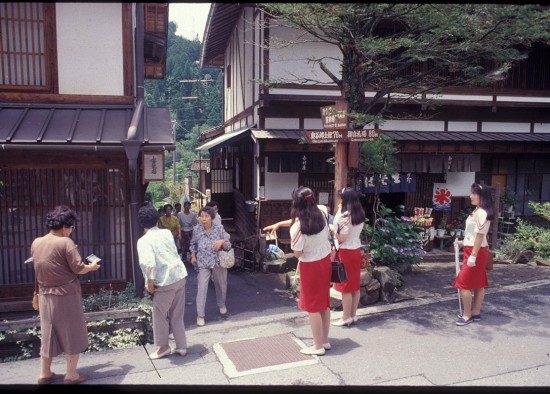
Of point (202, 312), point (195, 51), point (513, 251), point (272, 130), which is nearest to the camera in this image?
point (202, 312)

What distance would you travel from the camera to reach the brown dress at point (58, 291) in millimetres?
4691

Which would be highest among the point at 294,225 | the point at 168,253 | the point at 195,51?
the point at 195,51

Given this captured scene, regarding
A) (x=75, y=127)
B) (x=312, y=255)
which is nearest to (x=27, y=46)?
(x=75, y=127)

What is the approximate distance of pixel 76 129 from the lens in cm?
704

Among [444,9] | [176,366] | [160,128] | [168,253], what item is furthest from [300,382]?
[444,9]

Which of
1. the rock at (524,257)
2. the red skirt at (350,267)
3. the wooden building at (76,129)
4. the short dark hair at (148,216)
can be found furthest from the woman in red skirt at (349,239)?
the rock at (524,257)

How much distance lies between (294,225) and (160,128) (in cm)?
351

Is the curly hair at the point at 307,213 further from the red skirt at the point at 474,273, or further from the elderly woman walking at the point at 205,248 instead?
the red skirt at the point at 474,273

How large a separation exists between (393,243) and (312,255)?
390 centimetres

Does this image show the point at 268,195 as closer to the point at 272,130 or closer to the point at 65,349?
the point at 272,130

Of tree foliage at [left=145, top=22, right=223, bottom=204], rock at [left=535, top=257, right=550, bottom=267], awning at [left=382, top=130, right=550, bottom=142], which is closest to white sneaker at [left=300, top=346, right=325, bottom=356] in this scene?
rock at [left=535, top=257, right=550, bottom=267]

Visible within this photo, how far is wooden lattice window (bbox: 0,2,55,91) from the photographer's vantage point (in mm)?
7527

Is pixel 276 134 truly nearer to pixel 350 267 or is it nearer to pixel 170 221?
pixel 170 221

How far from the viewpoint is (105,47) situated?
25.9 ft
